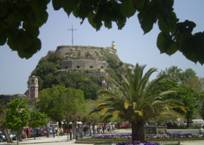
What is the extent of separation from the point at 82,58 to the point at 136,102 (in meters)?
115

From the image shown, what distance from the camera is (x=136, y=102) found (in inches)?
1211

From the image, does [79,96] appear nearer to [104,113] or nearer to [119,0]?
[104,113]

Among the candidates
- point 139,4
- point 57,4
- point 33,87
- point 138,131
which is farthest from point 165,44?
point 33,87

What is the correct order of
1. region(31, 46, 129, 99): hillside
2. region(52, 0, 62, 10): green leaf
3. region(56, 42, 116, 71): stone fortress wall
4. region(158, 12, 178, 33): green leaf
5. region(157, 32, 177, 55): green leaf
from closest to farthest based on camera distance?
region(158, 12, 178, 33): green leaf, region(157, 32, 177, 55): green leaf, region(52, 0, 62, 10): green leaf, region(31, 46, 129, 99): hillside, region(56, 42, 116, 71): stone fortress wall

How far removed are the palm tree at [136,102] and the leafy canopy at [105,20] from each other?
1031 inches

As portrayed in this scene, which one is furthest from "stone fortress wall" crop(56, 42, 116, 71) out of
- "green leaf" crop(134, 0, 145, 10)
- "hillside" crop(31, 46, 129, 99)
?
"green leaf" crop(134, 0, 145, 10)

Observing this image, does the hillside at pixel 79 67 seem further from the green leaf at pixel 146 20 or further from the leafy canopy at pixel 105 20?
the green leaf at pixel 146 20

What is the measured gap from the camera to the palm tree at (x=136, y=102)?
30.4 meters

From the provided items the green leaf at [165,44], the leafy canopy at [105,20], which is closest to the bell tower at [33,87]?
the leafy canopy at [105,20]

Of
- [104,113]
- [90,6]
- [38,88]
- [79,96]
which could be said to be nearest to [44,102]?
[79,96]

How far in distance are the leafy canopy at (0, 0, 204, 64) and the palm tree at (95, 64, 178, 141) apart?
85.9 feet

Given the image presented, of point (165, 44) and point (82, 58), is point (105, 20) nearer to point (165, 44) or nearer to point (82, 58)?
point (165, 44)

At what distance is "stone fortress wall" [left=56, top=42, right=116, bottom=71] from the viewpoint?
138500mm

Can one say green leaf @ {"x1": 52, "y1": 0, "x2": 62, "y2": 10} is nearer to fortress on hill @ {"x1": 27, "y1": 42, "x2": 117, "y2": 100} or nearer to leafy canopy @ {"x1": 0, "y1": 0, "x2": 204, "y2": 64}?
leafy canopy @ {"x1": 0, "y1": 0, "x2": 204, "y2": 64}
